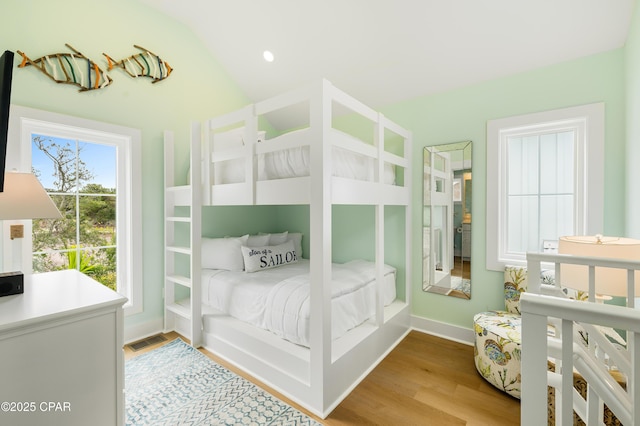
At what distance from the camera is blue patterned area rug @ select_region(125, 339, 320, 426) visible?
158 cm

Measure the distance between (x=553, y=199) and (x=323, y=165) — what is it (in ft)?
6.46

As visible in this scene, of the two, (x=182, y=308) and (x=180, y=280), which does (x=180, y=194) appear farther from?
(x=182, y=308)

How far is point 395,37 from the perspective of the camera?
7.41 feet

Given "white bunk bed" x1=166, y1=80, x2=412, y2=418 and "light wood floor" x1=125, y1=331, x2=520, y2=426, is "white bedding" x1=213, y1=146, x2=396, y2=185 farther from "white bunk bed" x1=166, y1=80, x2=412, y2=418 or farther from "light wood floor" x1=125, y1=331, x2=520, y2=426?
"light wood floor" x1=125, y1=331, x2=520, y2=426

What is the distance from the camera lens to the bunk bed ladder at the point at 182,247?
7.77 feet

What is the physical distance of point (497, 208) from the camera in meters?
2.36

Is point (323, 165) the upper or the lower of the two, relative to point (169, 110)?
lower

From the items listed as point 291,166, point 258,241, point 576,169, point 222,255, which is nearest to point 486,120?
point 576,169

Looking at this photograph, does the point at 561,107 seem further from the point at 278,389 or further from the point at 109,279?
the point at 109,279

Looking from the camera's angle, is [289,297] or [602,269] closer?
[602,269]

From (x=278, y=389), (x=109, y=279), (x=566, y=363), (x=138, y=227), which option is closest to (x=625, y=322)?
(x=566, y=363)

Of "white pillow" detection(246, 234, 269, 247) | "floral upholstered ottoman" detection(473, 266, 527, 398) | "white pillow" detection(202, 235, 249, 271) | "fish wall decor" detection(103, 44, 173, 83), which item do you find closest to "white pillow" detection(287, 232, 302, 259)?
"white pillow" detection(246, 234, 269, 247)

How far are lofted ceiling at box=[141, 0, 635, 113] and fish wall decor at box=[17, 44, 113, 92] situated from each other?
89 cm

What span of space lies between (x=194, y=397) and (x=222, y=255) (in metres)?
1.27
